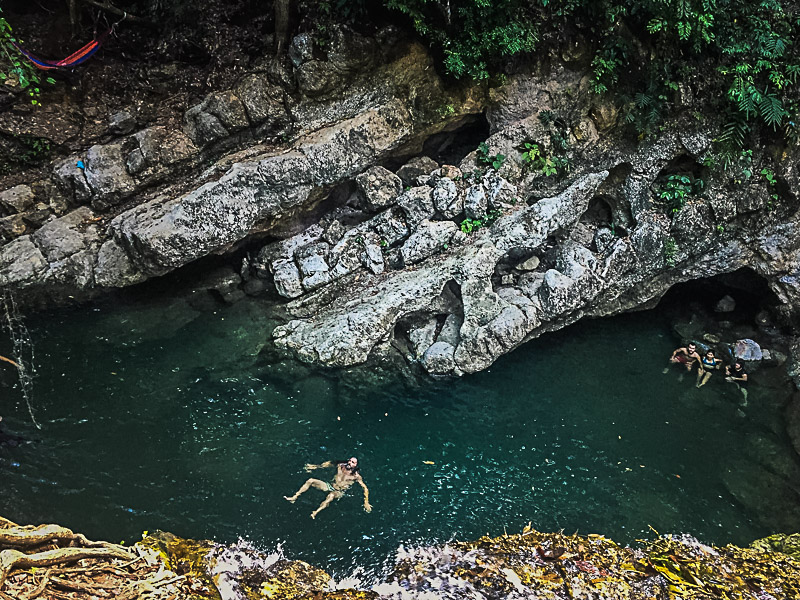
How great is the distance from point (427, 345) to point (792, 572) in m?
7.58

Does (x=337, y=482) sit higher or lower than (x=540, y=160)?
lower

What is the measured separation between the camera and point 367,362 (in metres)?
11.8

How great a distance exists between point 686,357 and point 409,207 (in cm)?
771

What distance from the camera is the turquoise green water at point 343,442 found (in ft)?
26.7

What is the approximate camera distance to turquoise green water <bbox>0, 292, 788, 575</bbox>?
8.13 meters

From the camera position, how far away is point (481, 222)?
1238 cm

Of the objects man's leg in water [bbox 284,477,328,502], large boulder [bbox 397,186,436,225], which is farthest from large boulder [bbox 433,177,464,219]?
man's leg in water [bbox 284,477,328,502]

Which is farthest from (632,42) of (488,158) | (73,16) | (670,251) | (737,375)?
(73,16)

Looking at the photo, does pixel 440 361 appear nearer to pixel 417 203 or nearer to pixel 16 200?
pixel 417 203

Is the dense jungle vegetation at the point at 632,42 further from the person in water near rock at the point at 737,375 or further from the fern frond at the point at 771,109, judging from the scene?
the person in water near rock at the point at 737,375

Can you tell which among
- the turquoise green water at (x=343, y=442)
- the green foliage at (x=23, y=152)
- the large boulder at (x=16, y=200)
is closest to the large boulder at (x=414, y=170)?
the turquoise green water at (x=343, y=442)

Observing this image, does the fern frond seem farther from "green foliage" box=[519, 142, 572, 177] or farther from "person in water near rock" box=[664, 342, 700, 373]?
"person in water near rock" box=[664, 342, 700, 373]

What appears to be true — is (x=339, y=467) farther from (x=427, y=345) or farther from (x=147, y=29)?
(x=147, y=29)

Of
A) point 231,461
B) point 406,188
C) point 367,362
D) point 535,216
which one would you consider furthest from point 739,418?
point 231,461
